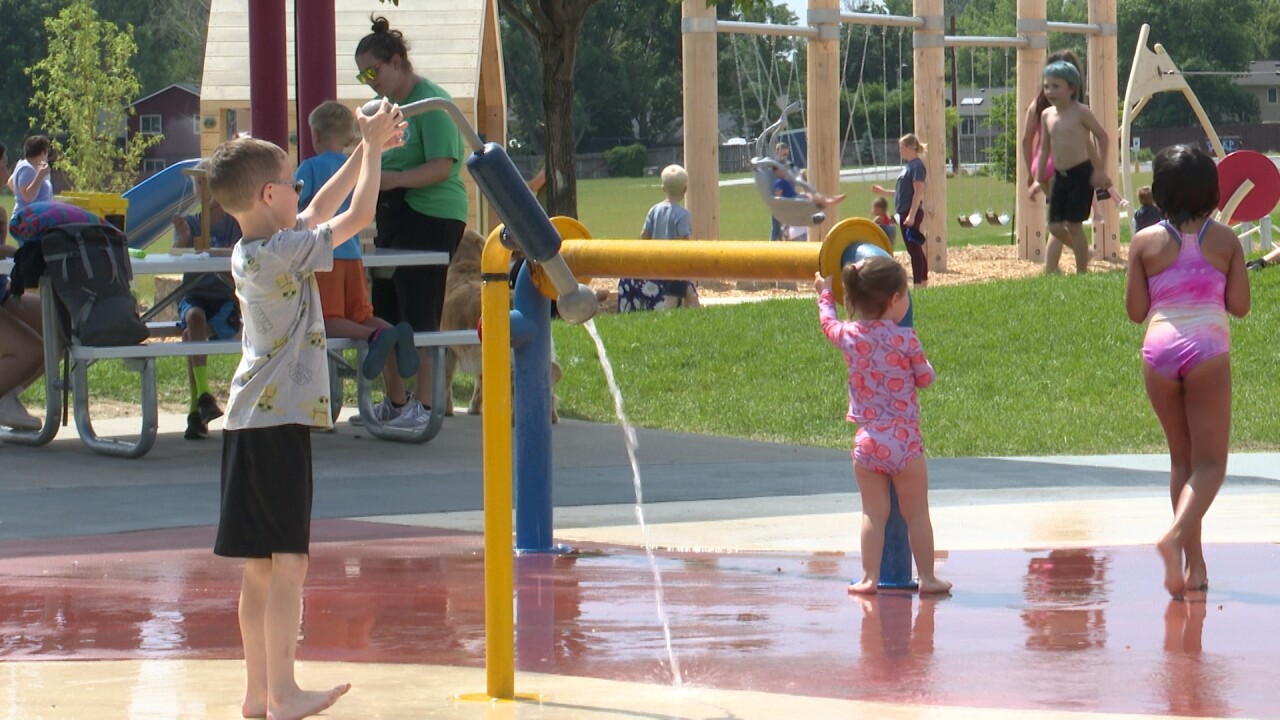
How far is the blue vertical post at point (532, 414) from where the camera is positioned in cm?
624

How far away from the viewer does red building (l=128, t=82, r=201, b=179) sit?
3728 inches

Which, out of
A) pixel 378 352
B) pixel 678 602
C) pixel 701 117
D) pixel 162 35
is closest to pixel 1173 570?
pixel 678 602

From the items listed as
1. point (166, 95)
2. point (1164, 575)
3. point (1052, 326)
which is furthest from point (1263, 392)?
point (166, 95)

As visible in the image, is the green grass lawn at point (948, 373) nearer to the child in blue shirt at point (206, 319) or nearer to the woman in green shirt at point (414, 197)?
the child in blue shirt at point (206, 319)

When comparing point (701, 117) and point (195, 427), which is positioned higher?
point (701, 117)

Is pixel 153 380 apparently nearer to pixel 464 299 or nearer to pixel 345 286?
pixel 345 286

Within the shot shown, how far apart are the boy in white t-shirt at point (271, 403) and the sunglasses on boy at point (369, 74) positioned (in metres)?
4.55

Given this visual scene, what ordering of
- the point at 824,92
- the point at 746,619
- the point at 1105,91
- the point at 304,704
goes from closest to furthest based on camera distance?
the point at 304,704 < the point at 746,619 < the point at 824,92 < the point at 1105,91

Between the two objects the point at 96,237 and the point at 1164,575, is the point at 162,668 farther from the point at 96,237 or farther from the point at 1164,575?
the point at 96,237

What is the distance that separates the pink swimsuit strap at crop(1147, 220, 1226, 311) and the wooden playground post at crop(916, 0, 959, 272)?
48.7 ft

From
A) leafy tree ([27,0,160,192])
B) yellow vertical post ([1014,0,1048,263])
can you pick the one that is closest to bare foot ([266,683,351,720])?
yellow vertical post ([1014,0,1048,263])

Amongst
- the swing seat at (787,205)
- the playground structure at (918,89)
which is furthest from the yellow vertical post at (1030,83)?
the swing seat at (787,205)

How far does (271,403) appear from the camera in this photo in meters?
4.09

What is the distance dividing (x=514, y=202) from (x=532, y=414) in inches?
91.1
